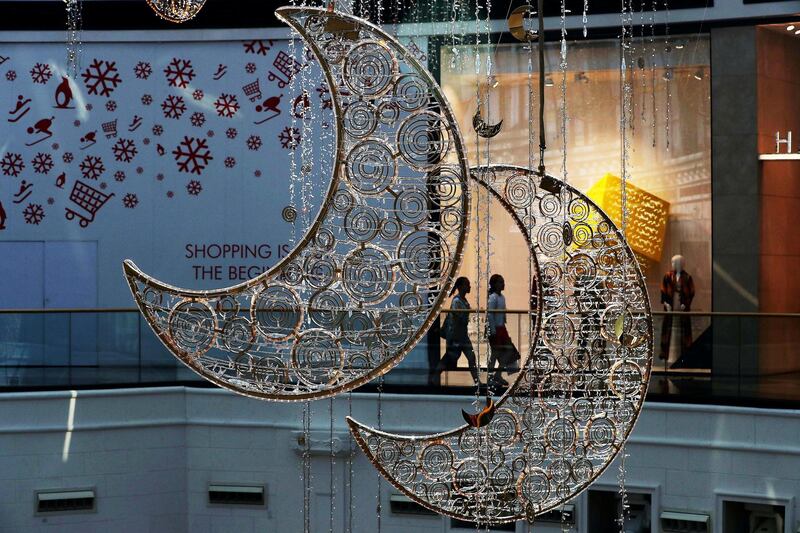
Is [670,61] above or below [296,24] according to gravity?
above

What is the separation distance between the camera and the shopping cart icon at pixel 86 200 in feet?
39.8

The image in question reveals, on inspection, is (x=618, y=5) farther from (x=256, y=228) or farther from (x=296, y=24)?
(x=296, y=24)

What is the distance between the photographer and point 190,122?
12.1 meters

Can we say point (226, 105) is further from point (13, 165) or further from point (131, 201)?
point (13, 165)

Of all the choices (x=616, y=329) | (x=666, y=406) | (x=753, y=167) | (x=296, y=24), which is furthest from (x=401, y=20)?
(x=296, y=24)

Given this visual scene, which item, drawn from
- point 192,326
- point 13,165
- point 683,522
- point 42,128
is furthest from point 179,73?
point 192,326

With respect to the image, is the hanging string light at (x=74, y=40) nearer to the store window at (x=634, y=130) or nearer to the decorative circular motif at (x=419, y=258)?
the store window at (x=634, y=130)

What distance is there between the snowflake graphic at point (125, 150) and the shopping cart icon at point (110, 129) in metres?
0.09

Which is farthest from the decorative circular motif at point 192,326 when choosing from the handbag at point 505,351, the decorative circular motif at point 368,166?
the handbag at point 505,351

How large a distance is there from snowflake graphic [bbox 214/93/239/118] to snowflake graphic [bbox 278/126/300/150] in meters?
0.50

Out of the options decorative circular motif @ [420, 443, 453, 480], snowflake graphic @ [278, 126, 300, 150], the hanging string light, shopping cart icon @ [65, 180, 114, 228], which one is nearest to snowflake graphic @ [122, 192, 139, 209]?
shopping cart icon @ [65, 180, 114, 228]

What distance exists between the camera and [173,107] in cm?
1216

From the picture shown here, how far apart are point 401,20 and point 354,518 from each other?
14.6ft

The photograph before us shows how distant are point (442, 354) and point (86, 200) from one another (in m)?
4.37
